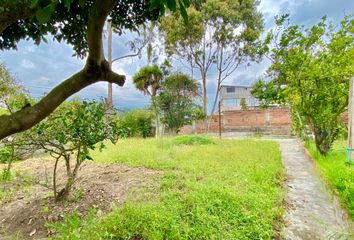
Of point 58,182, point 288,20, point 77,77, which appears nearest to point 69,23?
point 77,77

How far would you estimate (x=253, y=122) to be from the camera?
50.9 feet

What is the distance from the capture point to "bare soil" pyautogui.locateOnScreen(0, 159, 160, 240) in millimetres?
2533

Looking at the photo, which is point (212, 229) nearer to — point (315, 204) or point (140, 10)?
point (315, 204)

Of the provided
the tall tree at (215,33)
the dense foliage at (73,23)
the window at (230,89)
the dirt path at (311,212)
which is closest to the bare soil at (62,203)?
the dirt path at (311,212)

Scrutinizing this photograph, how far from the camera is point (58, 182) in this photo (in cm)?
393

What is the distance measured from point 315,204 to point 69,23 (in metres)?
3.22

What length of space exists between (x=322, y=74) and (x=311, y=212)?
3584 mm

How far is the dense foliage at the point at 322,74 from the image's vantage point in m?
5.05

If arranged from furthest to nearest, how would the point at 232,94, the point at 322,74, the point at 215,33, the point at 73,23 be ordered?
the point at 232,94
the point at 215,33
the point at 322,74
the point at 73,23

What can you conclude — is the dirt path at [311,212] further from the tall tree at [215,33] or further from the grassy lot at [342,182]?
the tall tree at [215,33]

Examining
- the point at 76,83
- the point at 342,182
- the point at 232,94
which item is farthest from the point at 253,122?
the point at 76,83

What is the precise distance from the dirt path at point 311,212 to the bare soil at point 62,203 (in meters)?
1.68

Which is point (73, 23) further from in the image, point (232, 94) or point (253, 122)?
point (232, 94)

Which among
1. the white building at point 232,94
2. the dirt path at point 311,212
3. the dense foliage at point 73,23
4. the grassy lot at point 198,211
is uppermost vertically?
the white building at point 232,94
